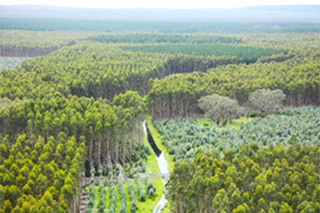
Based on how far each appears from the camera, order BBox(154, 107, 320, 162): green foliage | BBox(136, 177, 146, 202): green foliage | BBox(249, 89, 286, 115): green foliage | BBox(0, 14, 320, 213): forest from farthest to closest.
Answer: BBox(249, 89, 286, 115): green foliage, BBox(154, 107, 320, 162): green foliage, BBox(136, 177, 146, 202): green foliage, BBox(0, 14, 320, 213): forest

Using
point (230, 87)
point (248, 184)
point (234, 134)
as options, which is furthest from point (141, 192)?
point (230, 87)

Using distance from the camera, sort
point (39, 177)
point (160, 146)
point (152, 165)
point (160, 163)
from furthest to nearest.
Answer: point (160, 146) → point (160, 163) → point (152, 165) → point (39, 177)

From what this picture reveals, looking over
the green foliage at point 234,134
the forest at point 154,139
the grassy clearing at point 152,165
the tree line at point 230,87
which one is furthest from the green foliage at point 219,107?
the grassy clearing at point 152,165

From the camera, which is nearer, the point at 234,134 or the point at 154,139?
the point at 234,134

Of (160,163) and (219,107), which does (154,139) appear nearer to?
(160,163)

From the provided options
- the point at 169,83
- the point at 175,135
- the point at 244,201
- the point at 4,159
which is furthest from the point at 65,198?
the point at 169,83

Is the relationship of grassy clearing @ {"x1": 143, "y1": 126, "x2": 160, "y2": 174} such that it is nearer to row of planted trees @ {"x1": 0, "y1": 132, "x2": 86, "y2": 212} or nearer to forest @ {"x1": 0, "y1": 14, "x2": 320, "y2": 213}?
forest @ {"x1": 0, "y1": 14, "x2": 320, "y2": 213}

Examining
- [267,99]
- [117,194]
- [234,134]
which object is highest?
[267,99]

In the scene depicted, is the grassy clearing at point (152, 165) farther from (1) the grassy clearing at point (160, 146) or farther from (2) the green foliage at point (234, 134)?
(2) the green foliage at point (234, 134)

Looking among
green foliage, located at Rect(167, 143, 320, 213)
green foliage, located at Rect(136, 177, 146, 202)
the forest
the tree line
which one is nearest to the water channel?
the forest
